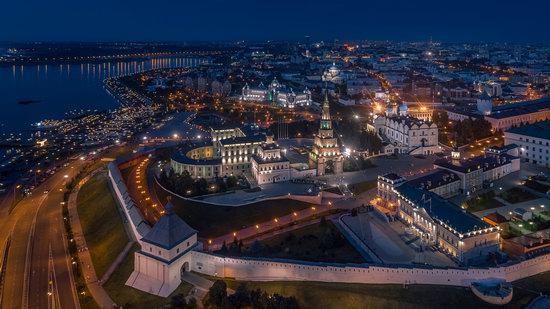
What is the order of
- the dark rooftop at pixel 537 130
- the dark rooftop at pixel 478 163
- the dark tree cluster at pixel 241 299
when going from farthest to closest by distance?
the dark rooftop at pixel 537 130 < the dark rooftop at pixel 478 163 < the dark tree cluster at pixel 241 299

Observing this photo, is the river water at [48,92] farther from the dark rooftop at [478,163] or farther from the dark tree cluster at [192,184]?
the dark rooftop at [478,163]

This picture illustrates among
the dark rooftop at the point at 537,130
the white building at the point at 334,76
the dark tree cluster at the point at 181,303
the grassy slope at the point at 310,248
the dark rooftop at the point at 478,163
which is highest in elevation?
the white building at the point at 334,76

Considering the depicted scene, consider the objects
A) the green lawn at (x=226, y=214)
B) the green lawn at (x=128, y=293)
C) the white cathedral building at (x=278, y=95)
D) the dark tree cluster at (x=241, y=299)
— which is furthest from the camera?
the white cathedral building at (x=278, y=95)

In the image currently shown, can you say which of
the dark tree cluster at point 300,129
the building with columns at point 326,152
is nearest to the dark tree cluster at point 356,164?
the building with columns at point 326,152

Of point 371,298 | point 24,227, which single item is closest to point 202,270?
point 371,298

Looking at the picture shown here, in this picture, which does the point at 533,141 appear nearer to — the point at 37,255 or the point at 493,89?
the point at 37,255

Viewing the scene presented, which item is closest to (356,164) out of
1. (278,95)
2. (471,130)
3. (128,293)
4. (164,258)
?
(471,130)

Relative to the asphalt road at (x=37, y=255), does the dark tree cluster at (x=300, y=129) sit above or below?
above
